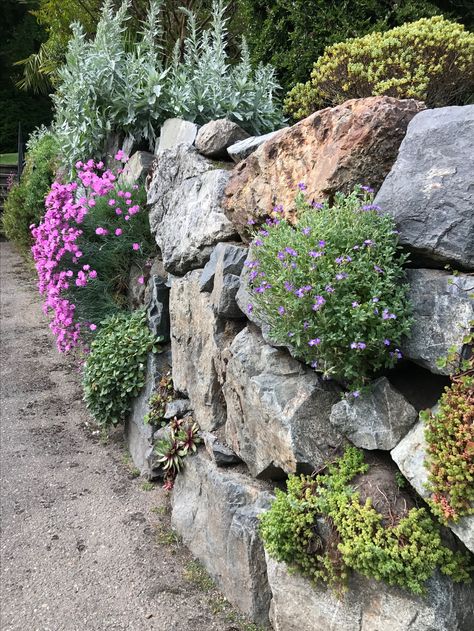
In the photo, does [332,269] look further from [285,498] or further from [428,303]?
[285,498]

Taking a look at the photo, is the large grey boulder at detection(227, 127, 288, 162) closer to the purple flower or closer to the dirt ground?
the purple flower

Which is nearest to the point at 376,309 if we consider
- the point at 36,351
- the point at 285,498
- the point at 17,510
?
the point at 285,498

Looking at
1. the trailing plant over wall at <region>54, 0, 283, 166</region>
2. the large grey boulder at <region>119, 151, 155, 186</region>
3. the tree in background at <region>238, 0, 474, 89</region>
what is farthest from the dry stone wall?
the tree in background at <region>238, 0, 474, 89</region>

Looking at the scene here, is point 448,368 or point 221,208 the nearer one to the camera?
point 448,368

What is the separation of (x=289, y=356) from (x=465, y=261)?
103 centimetres

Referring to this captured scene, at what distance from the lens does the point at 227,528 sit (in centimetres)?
321

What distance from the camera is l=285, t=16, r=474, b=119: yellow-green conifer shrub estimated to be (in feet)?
13.0

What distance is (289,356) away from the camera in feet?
10.0

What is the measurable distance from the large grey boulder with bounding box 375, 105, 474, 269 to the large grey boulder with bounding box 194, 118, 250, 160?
1947 millimetres

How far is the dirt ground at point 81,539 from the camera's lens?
10.4 feet

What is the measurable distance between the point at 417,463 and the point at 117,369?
2.86 m

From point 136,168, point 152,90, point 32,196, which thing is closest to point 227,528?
point 136,168

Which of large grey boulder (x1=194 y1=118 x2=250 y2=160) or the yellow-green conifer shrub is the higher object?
the yellow-green conifer shrub

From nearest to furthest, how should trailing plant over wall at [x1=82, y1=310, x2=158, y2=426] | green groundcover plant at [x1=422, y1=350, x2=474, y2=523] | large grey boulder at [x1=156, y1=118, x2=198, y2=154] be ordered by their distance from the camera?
1. green groundcover plant at [x1=422, y1=350, x2=474, y2=523]
2. trailing plant over wall at [x1=82, y1=310, x2=158, y2=426]
3. large grey boulder at [x1=156, y1=118, x2=198, y2=154]
